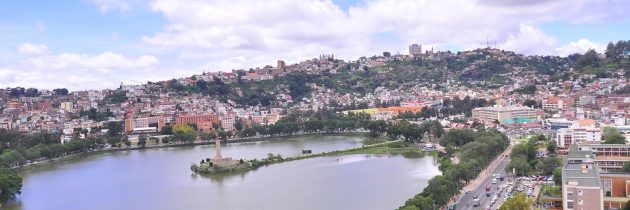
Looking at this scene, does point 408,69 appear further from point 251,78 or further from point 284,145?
point 284,145

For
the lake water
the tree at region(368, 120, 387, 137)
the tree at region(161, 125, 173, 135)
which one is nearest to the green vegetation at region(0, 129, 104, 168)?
the lake water

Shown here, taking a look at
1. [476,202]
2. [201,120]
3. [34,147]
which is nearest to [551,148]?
[476,202]

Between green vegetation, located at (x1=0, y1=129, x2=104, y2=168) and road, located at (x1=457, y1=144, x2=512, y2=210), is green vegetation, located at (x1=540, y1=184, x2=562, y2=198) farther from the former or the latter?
green vegetation, located at (x1=0, y1=129, x2=104, y2=168)

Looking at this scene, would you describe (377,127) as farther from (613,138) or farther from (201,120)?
(613,138)

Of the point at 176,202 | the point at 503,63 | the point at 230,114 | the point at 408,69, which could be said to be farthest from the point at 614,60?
the point at 176,202

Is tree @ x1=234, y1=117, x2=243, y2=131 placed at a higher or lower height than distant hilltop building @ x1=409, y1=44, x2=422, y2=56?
lower

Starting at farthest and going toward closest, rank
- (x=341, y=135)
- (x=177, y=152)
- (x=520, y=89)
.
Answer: (x=520, y=89) < (x=341, y=135) < (x=177, y=152)
